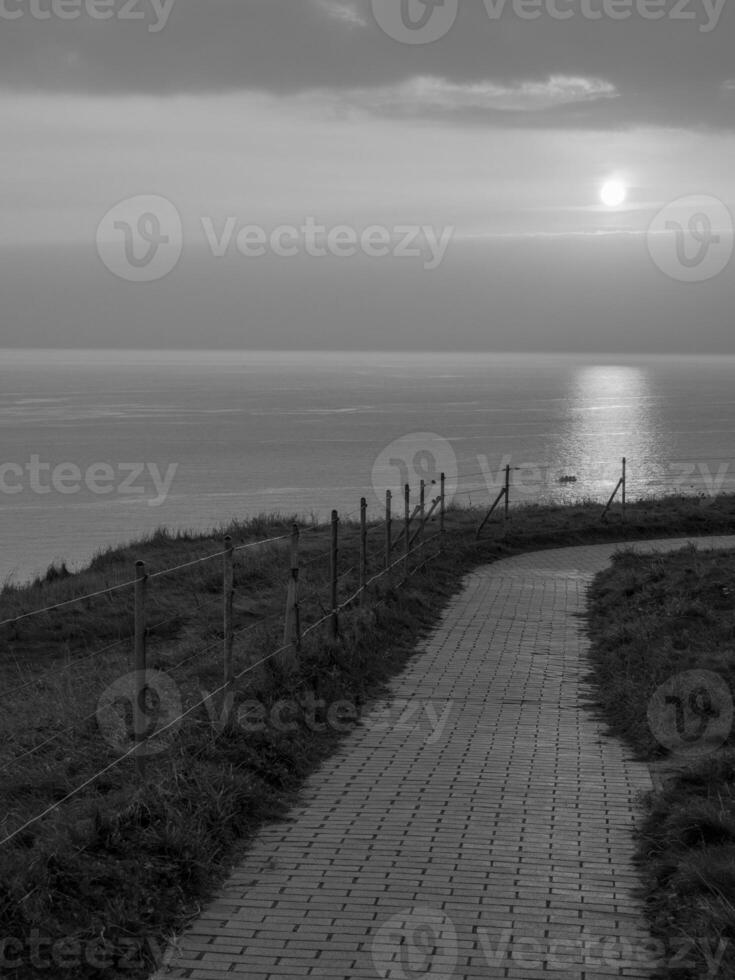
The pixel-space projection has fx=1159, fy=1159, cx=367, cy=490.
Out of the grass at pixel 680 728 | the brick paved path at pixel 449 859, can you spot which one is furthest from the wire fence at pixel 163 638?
the grass at pixel 680 728

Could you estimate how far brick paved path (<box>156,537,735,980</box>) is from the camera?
16.9 ft

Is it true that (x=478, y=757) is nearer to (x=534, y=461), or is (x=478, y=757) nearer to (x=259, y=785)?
(x=259, y=785)

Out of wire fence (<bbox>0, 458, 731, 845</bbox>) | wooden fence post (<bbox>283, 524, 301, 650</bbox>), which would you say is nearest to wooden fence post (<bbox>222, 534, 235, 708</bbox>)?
wire fence (<bbox>0, 458, 731, 845</bbox>)

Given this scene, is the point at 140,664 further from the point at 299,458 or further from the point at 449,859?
the point at 299,458

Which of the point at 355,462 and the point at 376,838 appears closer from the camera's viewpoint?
the point at 376,838

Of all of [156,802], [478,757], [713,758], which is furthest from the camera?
[478,757]

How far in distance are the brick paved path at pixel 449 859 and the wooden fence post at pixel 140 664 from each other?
946 millimetres

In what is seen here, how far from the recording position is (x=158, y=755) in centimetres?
752

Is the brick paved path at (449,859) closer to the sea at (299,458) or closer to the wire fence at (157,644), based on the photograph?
the wire fence at (157,644)

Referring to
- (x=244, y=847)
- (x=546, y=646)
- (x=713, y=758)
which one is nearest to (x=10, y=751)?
(x=244, y=847)

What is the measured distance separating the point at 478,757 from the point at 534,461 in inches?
2809

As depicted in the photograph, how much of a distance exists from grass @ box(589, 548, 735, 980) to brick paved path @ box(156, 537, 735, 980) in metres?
0.20

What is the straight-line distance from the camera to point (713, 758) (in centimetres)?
781

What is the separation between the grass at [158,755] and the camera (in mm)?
5312
